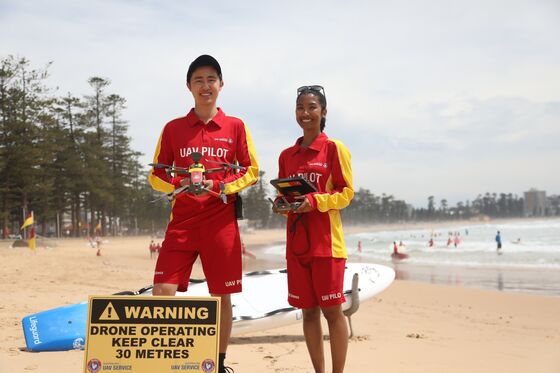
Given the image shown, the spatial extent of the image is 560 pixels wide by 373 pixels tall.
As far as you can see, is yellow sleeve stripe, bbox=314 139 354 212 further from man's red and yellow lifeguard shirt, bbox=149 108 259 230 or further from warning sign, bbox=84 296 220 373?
warning sign, bbox=84 296 220 373

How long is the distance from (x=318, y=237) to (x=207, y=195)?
0.74 metres

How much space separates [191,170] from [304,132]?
3.00 ft

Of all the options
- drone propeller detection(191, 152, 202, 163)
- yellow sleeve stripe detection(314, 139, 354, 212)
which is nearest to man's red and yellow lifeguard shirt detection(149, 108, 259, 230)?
drone propeller detection(191, 152, 202, 163)

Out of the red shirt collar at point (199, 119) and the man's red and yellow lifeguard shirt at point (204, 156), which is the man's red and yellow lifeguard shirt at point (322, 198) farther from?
the red shirt collar at point (199, 119)

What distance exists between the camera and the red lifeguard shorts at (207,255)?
3088mm

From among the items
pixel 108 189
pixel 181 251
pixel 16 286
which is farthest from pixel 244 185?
pixel 108 189

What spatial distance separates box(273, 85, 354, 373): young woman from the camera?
3186mm

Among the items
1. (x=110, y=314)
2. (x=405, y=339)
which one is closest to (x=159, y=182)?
(x=110, y=314)

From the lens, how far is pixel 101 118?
4788 centimetres

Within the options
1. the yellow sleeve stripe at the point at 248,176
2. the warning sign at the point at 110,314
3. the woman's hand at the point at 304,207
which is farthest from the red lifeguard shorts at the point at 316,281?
the warning sign at the point at 110,314

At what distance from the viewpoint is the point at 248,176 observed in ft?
10.8

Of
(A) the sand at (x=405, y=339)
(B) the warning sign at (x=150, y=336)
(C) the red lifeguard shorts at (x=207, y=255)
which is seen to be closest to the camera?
(B) the warning sign at (x=150, y=336)

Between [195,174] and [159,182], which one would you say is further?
[159,182]

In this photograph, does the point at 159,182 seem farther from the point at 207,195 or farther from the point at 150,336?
the point at 150,336
